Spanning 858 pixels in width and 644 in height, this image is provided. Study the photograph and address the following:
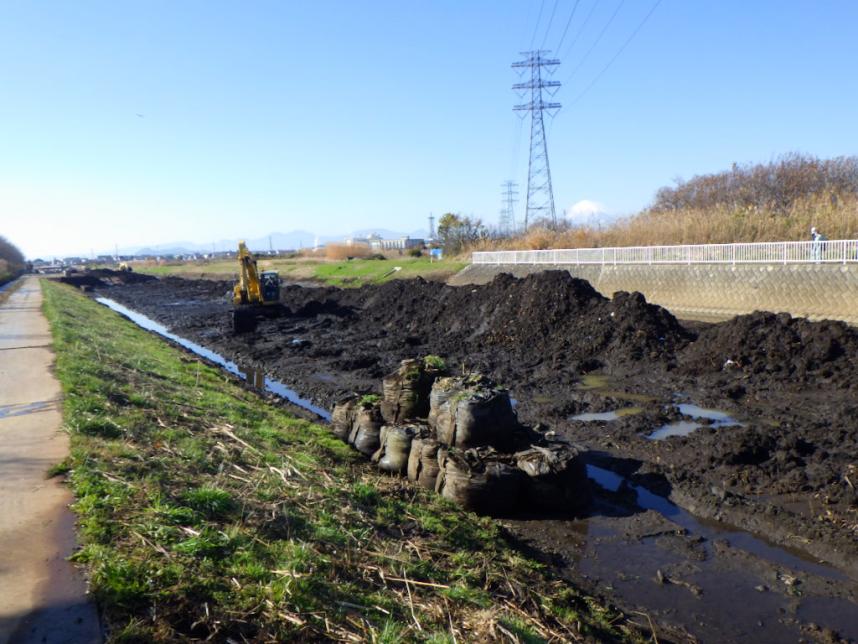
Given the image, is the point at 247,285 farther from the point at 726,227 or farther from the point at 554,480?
the point at 726,227

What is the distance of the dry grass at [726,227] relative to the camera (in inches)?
1097

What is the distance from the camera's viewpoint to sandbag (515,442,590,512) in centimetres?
741

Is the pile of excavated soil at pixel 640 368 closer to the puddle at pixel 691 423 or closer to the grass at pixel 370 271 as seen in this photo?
the puddle at pixel 691 423

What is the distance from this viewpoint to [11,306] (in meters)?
30.0

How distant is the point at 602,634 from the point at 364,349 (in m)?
15.9

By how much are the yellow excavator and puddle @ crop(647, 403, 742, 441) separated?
61.9 feet

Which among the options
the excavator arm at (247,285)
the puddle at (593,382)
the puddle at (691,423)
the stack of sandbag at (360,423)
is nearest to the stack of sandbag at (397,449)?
the stack of sandbag at (360,423)

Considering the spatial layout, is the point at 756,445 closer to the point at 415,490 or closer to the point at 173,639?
the point at 415,490

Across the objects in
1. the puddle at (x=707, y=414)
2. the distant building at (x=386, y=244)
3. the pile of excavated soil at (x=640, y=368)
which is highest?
the distant building at (x=386, y=244)

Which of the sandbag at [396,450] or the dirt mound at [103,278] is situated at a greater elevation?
the dirt mound at [103,278]

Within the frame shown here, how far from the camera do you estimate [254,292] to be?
27.8 m

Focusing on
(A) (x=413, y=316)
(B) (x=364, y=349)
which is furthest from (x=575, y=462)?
(A) (x=413, y=316)

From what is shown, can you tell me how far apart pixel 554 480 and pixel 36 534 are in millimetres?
5020

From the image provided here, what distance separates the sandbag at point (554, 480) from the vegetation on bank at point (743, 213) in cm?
2495
